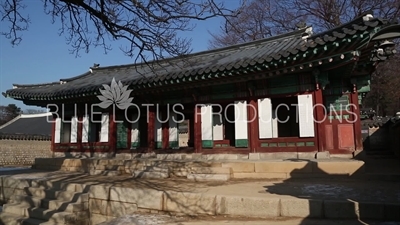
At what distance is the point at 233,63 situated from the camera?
29.9 ft

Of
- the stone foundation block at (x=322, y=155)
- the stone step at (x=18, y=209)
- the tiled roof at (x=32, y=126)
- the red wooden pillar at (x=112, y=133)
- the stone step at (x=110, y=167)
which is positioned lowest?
the stone step at (x=18, y=209)

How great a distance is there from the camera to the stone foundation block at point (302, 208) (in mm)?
4918

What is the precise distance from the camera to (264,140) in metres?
9.77

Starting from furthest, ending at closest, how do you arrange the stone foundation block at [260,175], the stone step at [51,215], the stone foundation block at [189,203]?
the stone foundation block at [260,175] → the stone step at [51,215] → the stone foundation block at [189,203]

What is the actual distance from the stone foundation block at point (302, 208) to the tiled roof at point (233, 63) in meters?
→ 4.10

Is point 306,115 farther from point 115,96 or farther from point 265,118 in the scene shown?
point 115,96

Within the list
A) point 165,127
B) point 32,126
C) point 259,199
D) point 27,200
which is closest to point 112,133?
point 165,127

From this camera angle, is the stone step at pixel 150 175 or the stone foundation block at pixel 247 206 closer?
the stone foundation block at pixel 247 206

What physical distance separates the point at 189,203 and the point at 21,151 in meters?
28.4

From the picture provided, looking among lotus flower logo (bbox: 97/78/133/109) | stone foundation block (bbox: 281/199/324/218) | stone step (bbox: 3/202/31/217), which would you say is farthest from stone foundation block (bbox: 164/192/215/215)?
lotus flower logo (bbox: 97/78/133/109)

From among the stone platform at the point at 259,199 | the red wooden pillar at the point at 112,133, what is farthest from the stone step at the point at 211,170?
the red wooden pillar at the point at 112,133

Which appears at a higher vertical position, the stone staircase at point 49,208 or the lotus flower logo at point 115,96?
the lotus flower logo at point 115,96

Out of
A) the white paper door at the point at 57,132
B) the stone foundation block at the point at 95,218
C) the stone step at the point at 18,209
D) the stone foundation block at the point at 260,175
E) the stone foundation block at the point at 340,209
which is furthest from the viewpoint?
the white paper door at the point at 57,132

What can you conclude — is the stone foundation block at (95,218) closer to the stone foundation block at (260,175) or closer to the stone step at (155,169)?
the stone step at (155,169)
